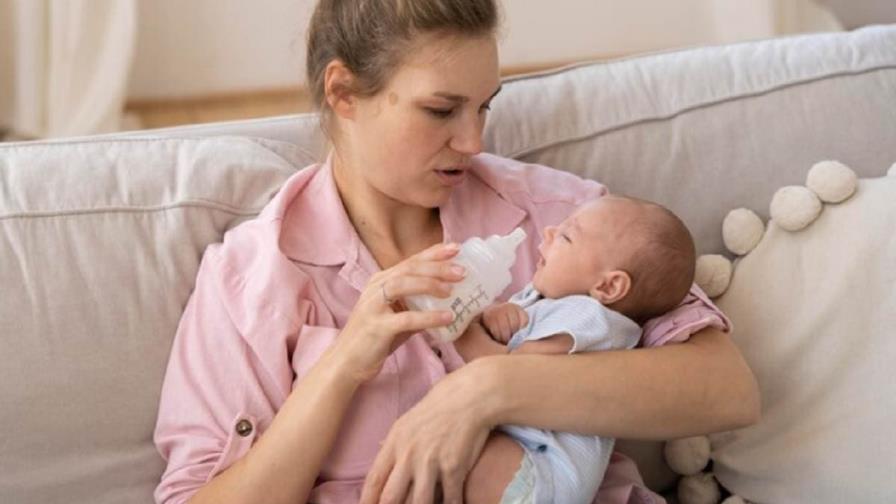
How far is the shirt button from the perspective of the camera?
4.33ft

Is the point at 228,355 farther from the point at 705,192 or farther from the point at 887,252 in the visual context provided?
the point at 887,252

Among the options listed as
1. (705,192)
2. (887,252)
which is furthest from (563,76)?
(887,252)

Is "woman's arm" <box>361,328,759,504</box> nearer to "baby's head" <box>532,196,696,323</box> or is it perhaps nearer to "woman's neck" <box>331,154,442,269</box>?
"baby's head" <box>532,196,696,323</box>

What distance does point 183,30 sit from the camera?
133 inches

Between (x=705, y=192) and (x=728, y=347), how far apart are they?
1.19 ft

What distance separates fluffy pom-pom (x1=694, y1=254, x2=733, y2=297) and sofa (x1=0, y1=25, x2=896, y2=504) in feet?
0.20

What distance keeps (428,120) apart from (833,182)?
643 mm

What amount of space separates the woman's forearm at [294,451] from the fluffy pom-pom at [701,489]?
635 millimetres

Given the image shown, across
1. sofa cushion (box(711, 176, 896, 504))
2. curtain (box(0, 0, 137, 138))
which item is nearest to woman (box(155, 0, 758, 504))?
sofa cushion (box(711, 176, 896, 504))

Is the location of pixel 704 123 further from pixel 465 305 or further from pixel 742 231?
pixel 465 305

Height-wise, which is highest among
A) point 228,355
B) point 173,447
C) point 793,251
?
point 793,251

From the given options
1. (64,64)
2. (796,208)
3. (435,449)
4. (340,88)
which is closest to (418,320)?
(435,449)

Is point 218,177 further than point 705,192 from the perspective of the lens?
No

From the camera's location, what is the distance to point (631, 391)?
1.31m
